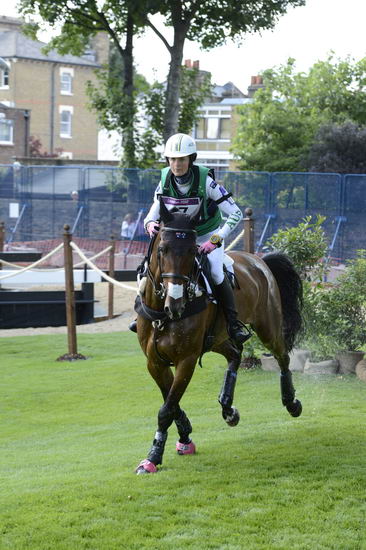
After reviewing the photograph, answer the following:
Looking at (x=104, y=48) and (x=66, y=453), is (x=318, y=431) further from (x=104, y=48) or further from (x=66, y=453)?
(x=104, y=48)

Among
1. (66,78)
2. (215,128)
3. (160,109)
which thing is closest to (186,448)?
(160,109)

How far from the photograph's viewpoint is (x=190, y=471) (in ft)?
23.1

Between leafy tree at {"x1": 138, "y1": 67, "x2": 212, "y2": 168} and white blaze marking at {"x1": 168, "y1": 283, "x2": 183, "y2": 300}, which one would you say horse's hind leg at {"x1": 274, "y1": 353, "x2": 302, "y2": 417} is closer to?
white blaze marking at {"x1": 168, "y1": 283, "x2": 183, "y2": 300}

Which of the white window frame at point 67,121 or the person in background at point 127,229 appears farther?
the white window frame at point 67,121

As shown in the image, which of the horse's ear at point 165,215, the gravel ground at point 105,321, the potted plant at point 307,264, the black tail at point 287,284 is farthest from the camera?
the gravel ground at point 105,321

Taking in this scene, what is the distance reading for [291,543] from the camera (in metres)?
5.42

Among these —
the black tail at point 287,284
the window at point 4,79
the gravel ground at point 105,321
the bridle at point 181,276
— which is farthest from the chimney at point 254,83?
the bridle at point 181,276

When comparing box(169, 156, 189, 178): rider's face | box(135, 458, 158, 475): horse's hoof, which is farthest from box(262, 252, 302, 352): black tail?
box(135, 458, 158, 475): horse's hoof

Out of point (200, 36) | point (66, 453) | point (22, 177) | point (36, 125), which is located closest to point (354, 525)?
point (66, 453)

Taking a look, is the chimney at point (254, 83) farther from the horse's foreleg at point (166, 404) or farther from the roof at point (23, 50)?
the horse's foreleg at point (166, 404)

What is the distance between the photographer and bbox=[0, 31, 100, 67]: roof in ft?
221

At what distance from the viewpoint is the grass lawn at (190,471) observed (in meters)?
5.61

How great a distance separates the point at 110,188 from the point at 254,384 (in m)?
18.7

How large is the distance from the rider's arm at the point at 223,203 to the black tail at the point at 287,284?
7.38ft
